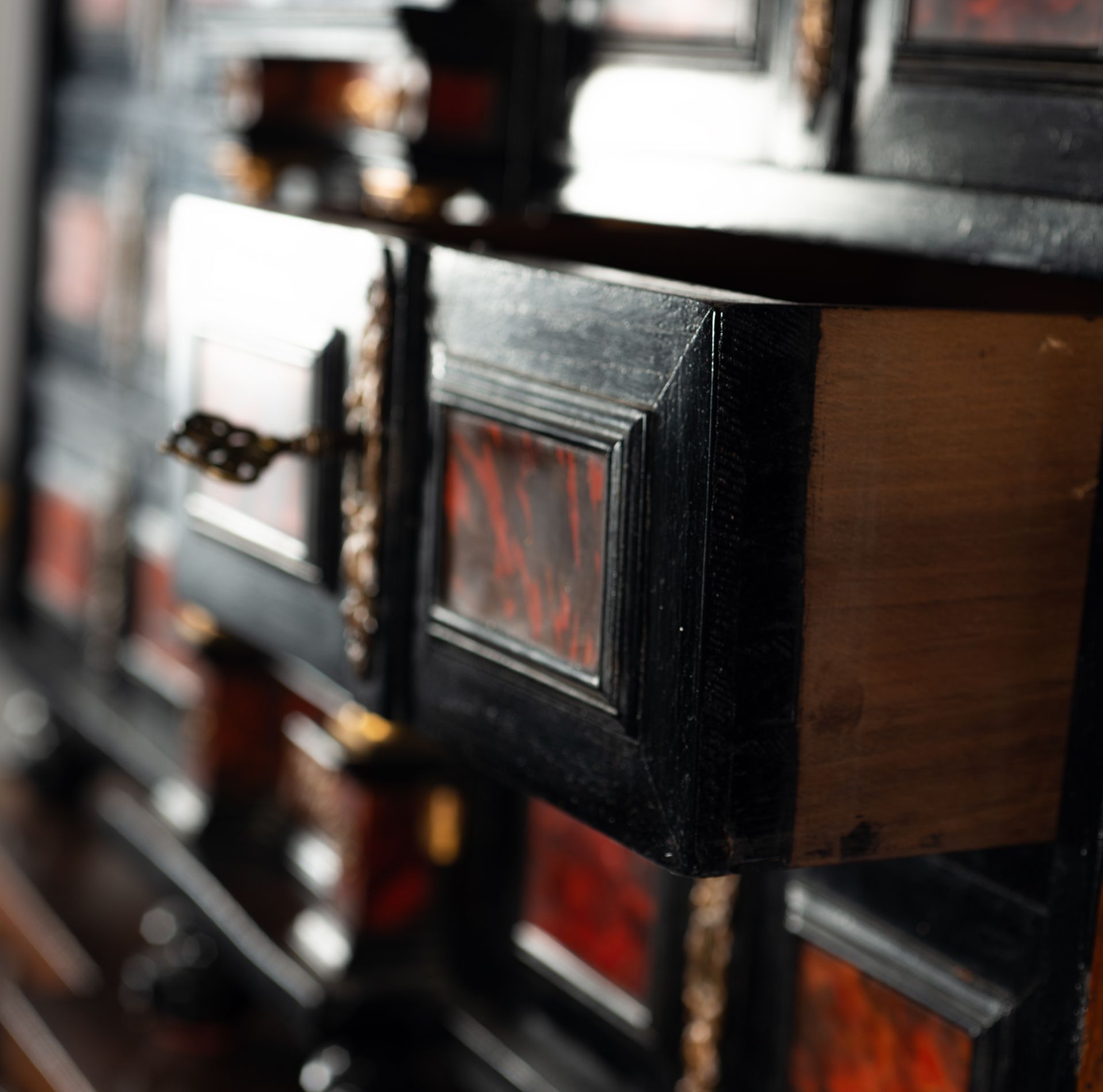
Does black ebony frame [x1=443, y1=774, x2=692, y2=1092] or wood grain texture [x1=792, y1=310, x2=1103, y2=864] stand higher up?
wood grain texture [x1=792, y1=310, x2=1103, y2=864]

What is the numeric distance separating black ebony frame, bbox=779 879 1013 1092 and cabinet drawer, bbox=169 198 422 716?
26cm

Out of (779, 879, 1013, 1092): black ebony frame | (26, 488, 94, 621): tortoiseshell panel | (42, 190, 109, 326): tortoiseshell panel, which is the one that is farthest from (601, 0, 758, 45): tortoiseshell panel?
(26, 488, 94, 621): tortoiseshell panel

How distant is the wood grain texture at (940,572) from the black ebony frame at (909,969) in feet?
0.39

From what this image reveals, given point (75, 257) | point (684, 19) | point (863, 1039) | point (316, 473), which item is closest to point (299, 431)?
point (316, 473)

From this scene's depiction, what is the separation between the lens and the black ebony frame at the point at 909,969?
2.75 ft

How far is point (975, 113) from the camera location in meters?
0.85

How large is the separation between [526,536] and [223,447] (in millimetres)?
188

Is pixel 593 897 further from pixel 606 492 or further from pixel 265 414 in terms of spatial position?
pixel 606 492

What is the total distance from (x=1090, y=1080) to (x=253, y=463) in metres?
0.49

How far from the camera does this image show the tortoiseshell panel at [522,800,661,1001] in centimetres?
117

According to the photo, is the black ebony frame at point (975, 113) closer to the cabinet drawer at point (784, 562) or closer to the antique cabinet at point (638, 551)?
the antique cabinet at point (638, 551)

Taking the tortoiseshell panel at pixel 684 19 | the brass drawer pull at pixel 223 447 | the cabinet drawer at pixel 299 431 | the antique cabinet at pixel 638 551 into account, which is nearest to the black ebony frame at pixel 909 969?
the antique cabinet at pixel 638 551

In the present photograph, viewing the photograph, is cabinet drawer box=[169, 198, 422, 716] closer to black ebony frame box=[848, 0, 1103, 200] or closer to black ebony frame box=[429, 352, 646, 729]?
black ebony frame box=[429, 352, 646, 729]

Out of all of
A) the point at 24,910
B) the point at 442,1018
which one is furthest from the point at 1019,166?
the point at 24,910
